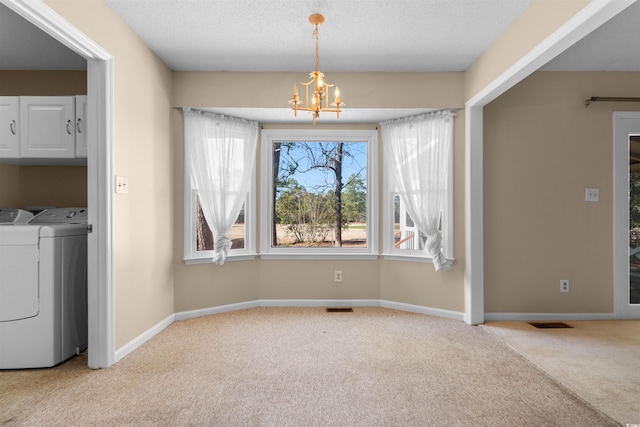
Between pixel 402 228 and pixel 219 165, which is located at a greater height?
pixel 219 165

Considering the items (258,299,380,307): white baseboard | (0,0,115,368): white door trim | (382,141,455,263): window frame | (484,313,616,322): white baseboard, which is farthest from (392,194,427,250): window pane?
(0,0,115,368): white door trim

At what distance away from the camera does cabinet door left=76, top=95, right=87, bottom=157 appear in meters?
2.78

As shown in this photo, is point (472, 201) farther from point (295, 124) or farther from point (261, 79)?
point (261, 79)

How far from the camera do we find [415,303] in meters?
3.89

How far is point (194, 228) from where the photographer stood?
3.79 meters

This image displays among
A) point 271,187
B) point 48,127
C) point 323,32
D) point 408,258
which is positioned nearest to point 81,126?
point 48,127

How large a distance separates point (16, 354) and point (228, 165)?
2.32 metres

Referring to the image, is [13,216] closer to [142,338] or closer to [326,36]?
[142,338]

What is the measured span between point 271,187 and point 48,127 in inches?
84.2

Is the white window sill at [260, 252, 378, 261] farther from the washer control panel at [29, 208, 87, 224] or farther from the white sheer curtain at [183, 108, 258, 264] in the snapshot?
the washer control panel at [29, 208, 87, 224]

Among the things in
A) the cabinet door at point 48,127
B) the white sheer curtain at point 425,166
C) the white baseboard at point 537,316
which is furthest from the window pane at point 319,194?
the cabinet door at point 48,127

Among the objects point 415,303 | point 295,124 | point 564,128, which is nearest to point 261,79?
point 295,124

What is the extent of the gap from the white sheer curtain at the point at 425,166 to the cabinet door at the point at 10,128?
340 cm

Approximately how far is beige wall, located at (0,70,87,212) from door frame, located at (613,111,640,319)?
5.30 m
